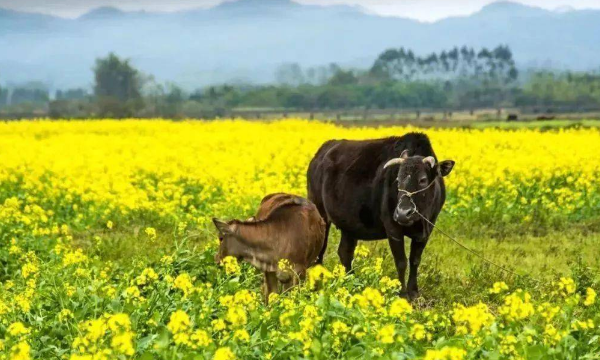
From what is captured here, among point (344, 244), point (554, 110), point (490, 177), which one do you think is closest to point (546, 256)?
point (344, 244)

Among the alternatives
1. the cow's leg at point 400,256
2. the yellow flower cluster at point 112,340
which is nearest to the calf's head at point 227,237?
the cow's leg at point 400,256

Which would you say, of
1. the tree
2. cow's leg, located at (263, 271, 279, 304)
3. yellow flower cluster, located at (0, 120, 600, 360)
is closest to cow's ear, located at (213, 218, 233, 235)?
yellow flower cluster, located at (0, 120, 600, 360)

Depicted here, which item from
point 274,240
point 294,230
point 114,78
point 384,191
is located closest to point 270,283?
point 274,240

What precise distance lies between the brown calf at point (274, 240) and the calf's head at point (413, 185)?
108 centimetres

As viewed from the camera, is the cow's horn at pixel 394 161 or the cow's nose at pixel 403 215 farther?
the cow's horn at pixel 394 161

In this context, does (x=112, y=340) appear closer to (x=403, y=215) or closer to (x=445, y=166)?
(x=403, y=215)

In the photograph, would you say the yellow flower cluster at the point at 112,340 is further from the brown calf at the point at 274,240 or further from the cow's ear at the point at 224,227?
the brown calf at the point at 274,240

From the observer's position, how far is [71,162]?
19.2m

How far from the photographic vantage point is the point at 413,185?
929 cm

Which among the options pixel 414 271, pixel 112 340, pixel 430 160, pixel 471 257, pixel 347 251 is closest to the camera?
pixel 112 340

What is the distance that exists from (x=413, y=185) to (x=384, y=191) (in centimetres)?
62

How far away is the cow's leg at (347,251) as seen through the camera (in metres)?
10.8

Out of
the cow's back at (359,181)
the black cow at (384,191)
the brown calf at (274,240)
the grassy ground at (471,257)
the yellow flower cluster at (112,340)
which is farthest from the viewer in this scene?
the cow's back at (359,181)

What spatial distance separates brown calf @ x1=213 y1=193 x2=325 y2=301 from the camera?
818 centimetres
